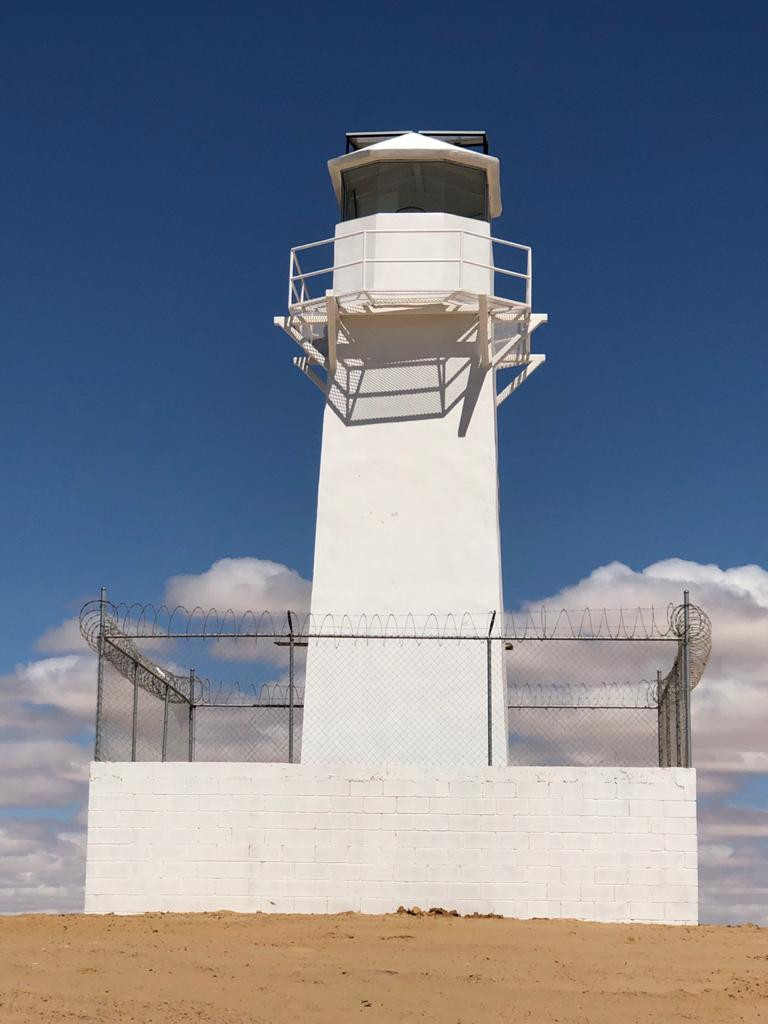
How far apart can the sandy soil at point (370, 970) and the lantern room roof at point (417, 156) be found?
10030 millimetres

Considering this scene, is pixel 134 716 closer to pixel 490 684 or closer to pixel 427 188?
pixel 490 684

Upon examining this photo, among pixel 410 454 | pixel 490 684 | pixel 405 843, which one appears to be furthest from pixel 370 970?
pixel 410 454

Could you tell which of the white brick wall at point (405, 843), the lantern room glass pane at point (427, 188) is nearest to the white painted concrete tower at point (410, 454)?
the lantern room glass pane at point (427, 188)

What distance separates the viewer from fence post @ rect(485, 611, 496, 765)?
14.8 meters

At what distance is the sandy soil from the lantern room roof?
1003 cm

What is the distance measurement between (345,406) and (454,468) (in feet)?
5.40

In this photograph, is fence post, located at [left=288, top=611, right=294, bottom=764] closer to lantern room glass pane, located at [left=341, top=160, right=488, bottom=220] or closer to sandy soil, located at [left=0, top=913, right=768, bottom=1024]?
sandy soil, located at [left=0, top=913, right=768, bottom=1024]

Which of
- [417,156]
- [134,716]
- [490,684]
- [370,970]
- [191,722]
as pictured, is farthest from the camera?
[191,722]

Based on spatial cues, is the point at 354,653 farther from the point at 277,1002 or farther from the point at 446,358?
the point at 277,1002

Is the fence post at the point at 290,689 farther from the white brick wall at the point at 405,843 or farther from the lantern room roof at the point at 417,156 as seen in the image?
the lantern room roof at the point at 417,156

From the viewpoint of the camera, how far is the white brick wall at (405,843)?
14.0 m

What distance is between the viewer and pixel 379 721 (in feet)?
53.4

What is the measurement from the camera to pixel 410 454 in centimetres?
1734

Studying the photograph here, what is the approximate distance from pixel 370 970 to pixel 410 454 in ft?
25.2
